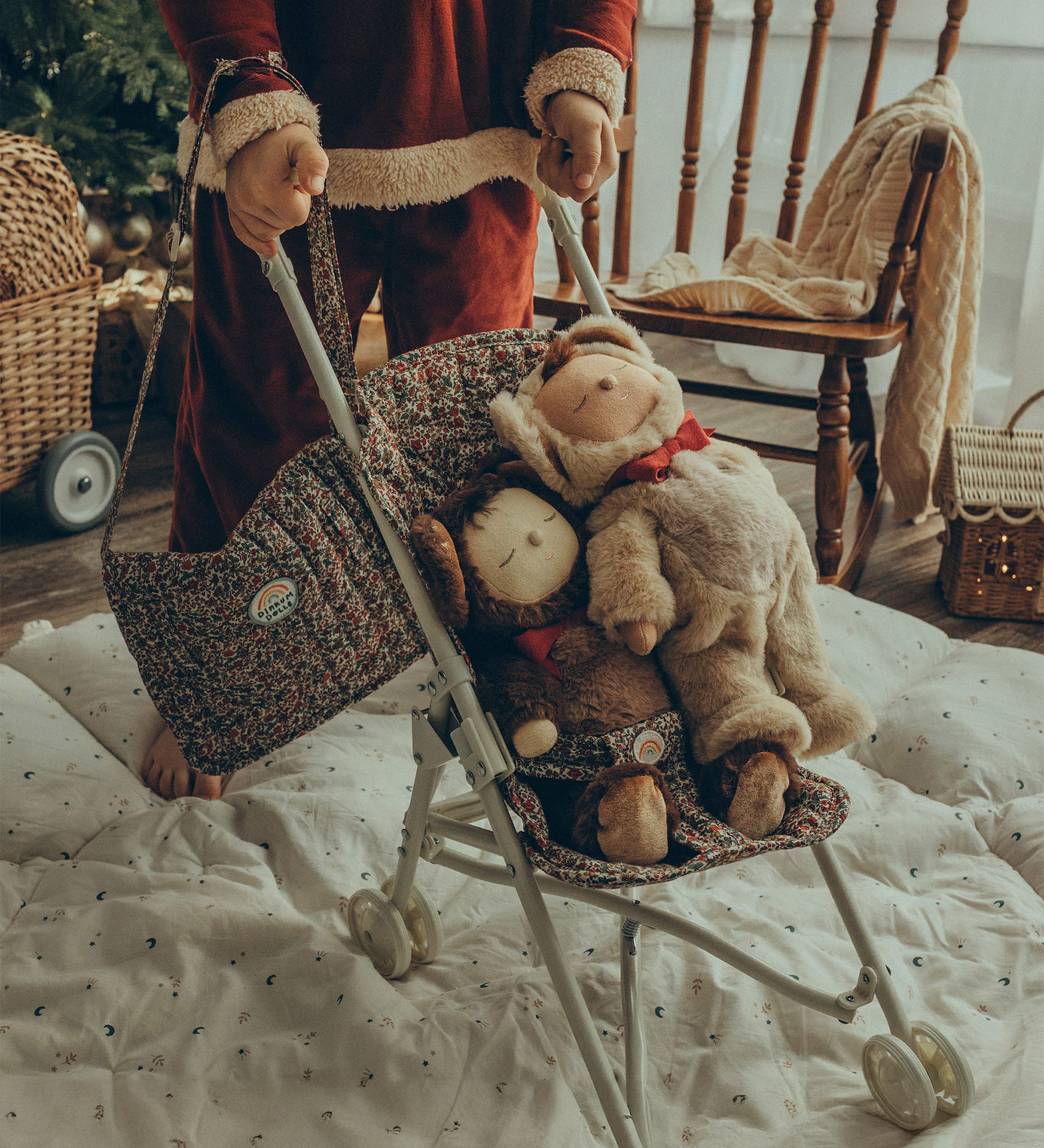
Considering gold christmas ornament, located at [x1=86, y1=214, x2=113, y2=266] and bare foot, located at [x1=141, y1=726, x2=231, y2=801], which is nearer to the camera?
bare foot, located at [x1=141, y1=726, x2=231, y2=801]

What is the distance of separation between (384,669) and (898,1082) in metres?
0.53

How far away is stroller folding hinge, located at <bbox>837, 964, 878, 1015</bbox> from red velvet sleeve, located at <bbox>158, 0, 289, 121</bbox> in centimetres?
81

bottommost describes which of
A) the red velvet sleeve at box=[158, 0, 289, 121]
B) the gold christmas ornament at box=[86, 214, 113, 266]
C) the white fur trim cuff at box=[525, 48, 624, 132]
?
the gold christmas ornament at box=[86, 214, 113, 266]

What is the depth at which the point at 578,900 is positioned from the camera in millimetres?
816

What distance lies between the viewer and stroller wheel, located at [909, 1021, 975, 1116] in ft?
2.64

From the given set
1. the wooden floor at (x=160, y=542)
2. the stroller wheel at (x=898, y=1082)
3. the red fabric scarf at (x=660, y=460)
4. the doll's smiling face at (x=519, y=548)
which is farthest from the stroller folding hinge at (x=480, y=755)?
the wooden floor at (x=160, y=542)

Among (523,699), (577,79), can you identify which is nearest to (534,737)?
(523,699)

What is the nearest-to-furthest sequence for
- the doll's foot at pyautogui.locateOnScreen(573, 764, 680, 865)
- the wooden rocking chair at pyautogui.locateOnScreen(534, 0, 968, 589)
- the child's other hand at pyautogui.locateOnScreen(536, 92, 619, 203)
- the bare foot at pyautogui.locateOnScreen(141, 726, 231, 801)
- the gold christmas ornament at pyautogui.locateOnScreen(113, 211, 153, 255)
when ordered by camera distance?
the doll's foot at pyautogui.locateOnScreen(573, 764, 680, 865) → the child's other hand at pyautogui.locateOnScreen(536, 92, 619, 203) → the bare foot at pyautogui.locateOnScreen(141, 726, 231, 801) → the wooden rocking chair at pyautogui.locateOnScreen(534, 0, 968, 589) → the gold christmas ornament at pyautogui.locateOnScreen(113, 211, 153, 255)

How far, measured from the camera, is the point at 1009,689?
1.30 metres

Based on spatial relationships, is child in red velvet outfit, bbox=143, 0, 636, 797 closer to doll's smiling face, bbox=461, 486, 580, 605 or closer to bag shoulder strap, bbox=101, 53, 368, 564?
bag shoulder strap, bbox=101, 53, 368, 564

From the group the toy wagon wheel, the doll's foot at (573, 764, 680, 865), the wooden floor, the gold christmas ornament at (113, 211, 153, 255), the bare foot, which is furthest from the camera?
the gold christmas ornament at (113, 211, 153, 255)

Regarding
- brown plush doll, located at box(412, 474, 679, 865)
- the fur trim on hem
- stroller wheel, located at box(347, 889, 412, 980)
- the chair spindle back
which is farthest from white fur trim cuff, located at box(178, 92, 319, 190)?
the chair spindle back

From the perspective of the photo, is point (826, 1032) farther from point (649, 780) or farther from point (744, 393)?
point (744, 393)

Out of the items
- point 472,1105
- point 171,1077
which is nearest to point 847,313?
point 472,1105
